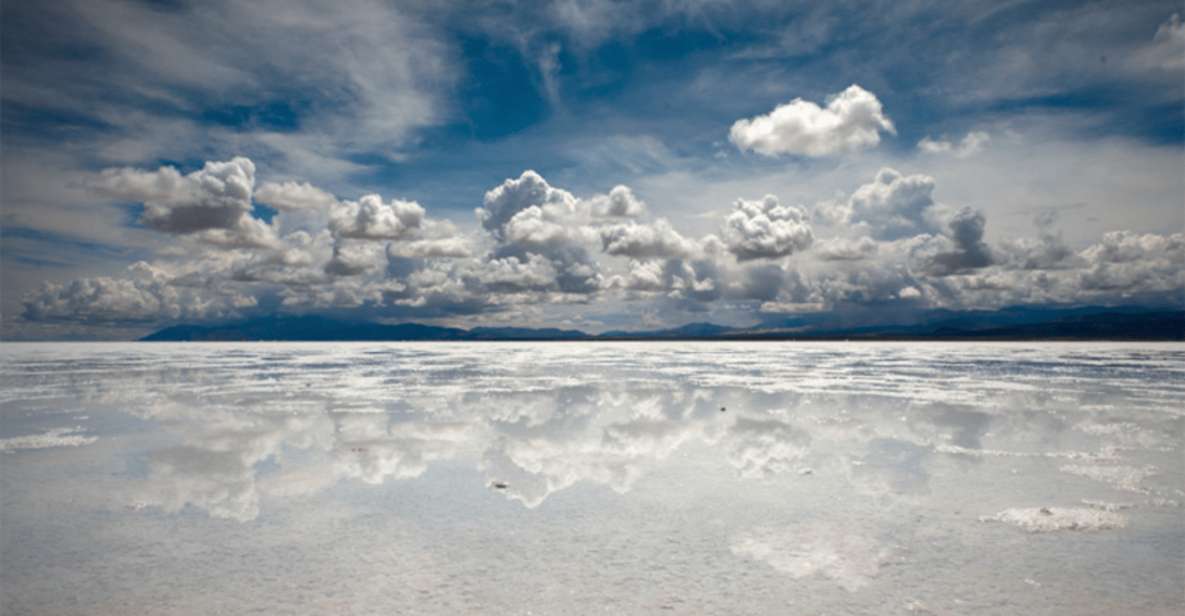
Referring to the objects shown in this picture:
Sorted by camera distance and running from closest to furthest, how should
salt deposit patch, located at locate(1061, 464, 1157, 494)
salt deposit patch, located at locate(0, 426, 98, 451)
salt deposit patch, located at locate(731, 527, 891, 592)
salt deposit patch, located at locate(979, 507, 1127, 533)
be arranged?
salt deposit patch, located at locate(731, 527, 891, 592)
salt deposit patch, located at locate(979, 507, 1127, 533)
salt deposit patch, located at locate(1061, 464, 1157, 494)
salt deposit patch, located at locate(0, 426, 98, 451)

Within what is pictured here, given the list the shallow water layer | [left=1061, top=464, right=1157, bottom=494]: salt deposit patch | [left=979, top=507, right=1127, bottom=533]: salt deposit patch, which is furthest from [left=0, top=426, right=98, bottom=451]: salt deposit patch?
[left=1061, top=464, right=1157, bottom=494]: salt deposit patch

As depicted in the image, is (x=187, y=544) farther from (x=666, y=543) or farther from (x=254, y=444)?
(x=254, y=444)

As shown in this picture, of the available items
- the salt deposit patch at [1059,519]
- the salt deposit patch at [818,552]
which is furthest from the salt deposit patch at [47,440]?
the salt deposit patch at [1059,519]

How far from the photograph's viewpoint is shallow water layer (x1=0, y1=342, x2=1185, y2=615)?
250 inches

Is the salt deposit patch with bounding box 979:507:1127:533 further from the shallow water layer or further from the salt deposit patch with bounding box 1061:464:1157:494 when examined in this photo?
the salt deposit patch with bounding box 1061:464:1157:494

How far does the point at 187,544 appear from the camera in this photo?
7902 mm

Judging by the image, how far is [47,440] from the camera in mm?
15250

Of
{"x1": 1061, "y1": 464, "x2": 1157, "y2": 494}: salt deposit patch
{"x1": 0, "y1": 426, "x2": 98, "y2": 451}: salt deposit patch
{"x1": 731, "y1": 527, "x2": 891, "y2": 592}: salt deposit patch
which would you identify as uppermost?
{"x1": 1061, "y1": 464, "x2": 1157, "y2": 494}: salt deposit patch

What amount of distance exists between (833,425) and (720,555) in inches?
427

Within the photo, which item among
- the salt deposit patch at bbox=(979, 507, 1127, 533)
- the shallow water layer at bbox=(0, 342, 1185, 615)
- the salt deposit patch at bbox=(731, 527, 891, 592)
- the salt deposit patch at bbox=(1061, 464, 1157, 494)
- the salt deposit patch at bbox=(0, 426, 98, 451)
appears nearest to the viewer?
the shallow water layer at bbox=(0, 342, 1185, 615)

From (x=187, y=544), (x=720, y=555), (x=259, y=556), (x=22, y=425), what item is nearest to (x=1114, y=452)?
(x=720, y=555)

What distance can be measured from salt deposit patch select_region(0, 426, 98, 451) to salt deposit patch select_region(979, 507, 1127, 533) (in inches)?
726

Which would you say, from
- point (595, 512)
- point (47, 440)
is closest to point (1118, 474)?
point (595, 512)

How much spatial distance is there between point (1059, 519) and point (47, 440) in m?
20.3
